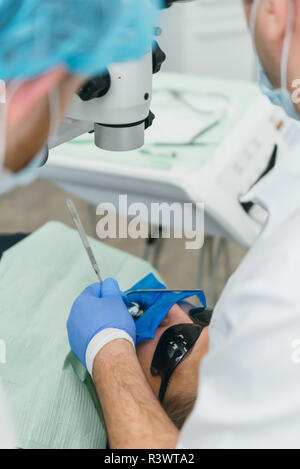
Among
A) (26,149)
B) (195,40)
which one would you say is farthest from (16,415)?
(195,40)

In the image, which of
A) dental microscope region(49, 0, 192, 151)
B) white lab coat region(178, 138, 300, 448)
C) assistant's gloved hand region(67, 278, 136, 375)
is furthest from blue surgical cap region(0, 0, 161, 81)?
assistant's gloved hand region(67, 278, 136, 375)

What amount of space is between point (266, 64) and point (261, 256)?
248 millimetres

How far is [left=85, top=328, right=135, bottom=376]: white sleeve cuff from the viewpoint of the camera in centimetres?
90

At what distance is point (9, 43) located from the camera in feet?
1.61

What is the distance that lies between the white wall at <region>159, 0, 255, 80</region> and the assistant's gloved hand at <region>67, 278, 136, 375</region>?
2010mm

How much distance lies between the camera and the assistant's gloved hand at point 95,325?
36.2 inches

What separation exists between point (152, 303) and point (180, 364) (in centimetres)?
17

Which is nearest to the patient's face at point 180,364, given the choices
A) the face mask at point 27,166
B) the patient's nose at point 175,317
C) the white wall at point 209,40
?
the patient's nose at point 175,317

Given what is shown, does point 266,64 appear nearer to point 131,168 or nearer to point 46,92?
point 46,92

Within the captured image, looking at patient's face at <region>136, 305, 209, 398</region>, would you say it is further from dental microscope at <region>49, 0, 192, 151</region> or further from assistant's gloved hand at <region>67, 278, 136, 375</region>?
dental microscope at <region>49, 0, 192, 151</region>

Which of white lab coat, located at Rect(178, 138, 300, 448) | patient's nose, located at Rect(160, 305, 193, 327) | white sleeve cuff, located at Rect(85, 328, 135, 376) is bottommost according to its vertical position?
patient's nose, located at Rect(160, 305, 193, 327)

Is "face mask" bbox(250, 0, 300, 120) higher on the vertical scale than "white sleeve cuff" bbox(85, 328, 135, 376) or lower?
higher

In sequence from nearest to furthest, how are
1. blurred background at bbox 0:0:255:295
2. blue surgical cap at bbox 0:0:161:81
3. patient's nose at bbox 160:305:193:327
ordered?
blue surgical cap at bbox 0:0:161:81 → patient's nose at bbox 160:305:193:327 → blurred background at bbox 0:0:255:295

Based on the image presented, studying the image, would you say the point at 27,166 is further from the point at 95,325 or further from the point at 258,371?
the point at 95,325
